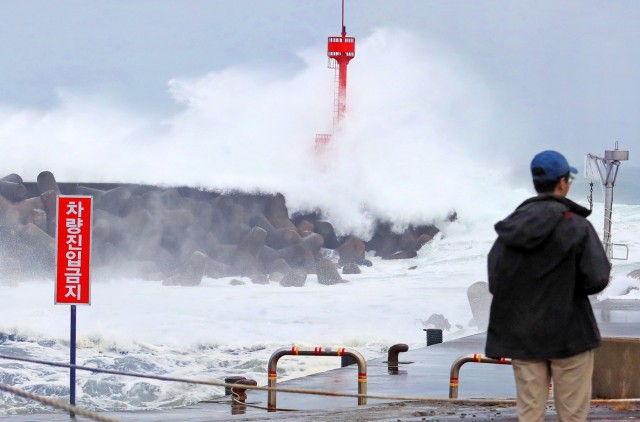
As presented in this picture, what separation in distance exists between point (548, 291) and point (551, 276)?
6 cm

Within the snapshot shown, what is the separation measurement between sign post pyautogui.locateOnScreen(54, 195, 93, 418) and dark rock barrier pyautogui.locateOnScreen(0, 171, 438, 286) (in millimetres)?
29727

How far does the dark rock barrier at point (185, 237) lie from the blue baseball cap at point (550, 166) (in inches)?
1420

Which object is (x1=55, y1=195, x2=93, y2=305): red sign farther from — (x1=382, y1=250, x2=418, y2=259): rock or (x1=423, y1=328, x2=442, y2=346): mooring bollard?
(x1=382, y1=250, x2=418, y2=259): rock

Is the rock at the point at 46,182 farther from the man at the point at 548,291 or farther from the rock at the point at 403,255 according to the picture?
the man at the point at 548,291

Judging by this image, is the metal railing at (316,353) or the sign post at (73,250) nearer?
the metal railing at (316,353)

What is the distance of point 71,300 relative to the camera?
10.4 meters

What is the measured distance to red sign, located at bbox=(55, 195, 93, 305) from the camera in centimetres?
1036

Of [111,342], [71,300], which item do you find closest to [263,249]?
[111,342]

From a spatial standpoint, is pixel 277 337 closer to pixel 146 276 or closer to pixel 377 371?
pixel 146 276

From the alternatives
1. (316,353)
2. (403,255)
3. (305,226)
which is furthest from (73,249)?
(305,226)

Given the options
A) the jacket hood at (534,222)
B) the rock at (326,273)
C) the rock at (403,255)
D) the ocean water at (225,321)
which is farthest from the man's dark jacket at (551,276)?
the rock at (403,255)

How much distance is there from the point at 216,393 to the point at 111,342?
13125 mm

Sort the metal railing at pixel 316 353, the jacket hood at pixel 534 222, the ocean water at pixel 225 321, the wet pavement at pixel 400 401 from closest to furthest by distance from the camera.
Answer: the jacket hood at pixel 534 222 < the wet pavement at pixel 400 401 < the metal railing at pixel 316 353 < the ocean water at pixel 225 321

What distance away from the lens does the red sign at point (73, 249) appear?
34.0ft
